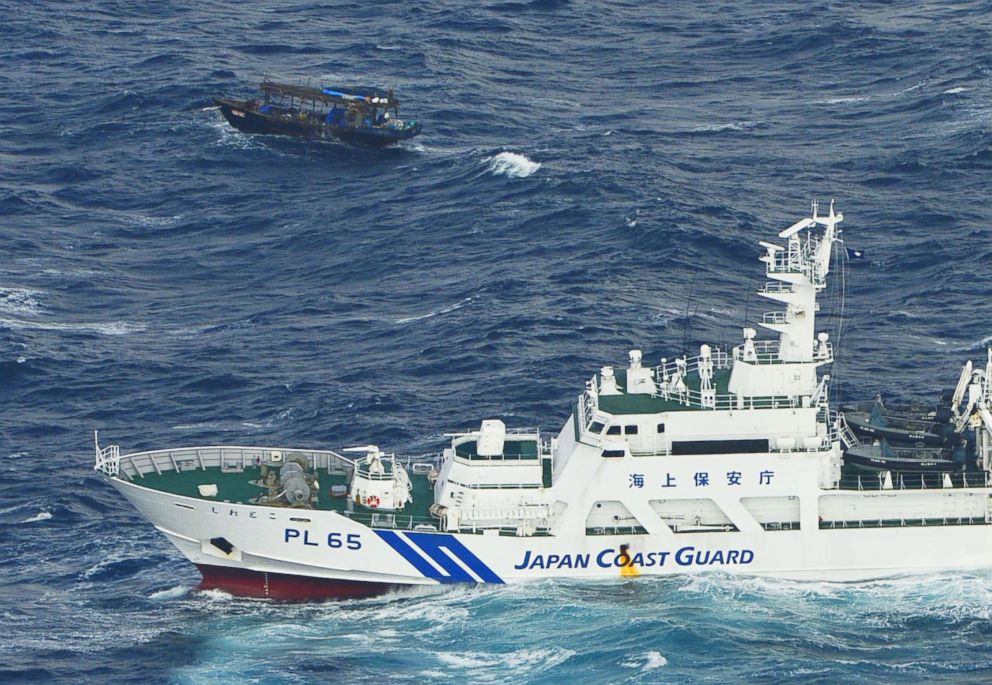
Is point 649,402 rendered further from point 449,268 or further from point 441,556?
point 449,268

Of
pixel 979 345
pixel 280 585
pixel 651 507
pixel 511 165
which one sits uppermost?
pixel 511 165

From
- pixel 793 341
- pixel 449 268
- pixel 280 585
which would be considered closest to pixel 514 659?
pixel 280 585

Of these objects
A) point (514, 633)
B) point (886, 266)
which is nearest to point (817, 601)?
point (514, 633)

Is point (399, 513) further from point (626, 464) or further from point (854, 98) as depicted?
point (854, 98)

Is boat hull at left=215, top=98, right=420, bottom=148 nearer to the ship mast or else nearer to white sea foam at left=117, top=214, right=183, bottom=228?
white sea foam at left=117, top=214, right=183, bottom=228

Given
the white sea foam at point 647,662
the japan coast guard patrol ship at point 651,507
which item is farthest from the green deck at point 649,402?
the white sea foam at point 647,662

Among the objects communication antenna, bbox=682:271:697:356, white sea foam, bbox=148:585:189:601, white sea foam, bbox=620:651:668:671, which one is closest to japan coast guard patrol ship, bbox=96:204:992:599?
white sea foam, bbox=148:585:189:601
